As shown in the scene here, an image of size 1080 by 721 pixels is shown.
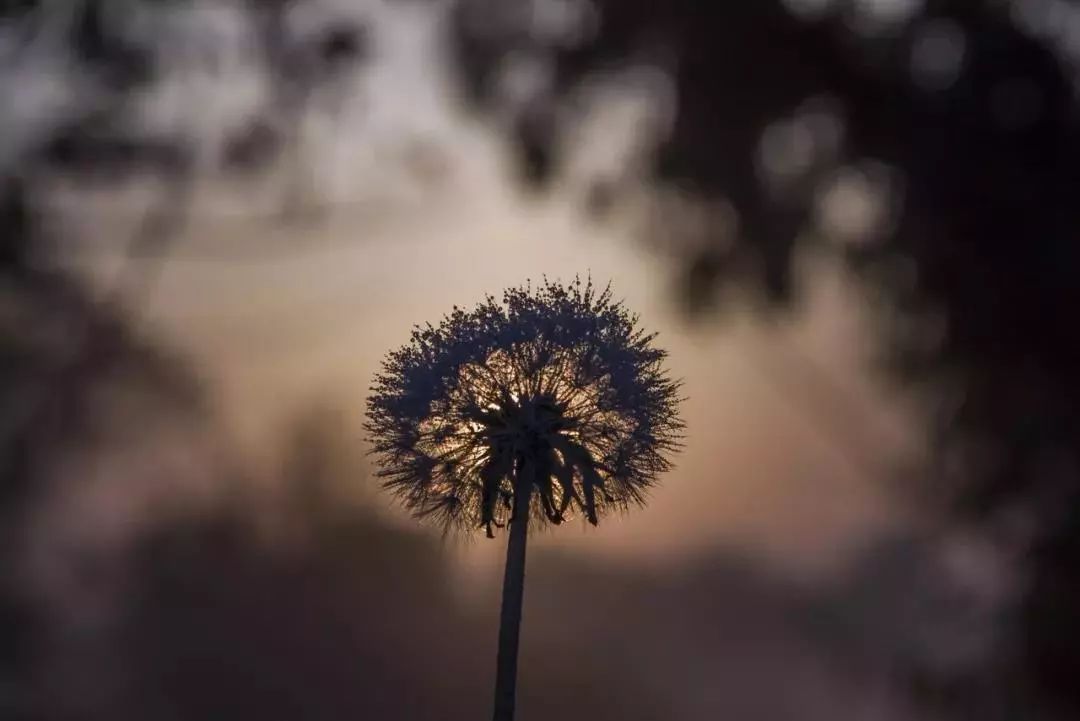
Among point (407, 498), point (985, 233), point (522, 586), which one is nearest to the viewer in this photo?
point (985, 233)

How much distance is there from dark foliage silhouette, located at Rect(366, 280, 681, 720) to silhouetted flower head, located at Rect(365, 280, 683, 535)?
2 centimetres

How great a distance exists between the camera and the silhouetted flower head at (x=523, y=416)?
25203mm

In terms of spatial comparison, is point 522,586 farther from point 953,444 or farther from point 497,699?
point 953,444

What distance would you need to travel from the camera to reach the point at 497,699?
86.9 feet

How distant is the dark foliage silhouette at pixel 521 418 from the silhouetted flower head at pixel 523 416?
16mm

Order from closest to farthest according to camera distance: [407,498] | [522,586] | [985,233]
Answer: [985,233] < [407,498] < [522,586]

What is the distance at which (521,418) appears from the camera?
83.5 feet

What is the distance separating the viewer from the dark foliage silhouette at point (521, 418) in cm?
2520

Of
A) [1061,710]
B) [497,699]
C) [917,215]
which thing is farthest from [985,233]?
[497,699]

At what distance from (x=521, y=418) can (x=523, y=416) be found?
0.17 ft

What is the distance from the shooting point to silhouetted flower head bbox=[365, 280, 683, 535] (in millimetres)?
25203

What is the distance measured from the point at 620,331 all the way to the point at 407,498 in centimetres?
436

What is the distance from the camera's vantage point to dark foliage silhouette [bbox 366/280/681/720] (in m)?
25.2

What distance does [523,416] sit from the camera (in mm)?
25484
